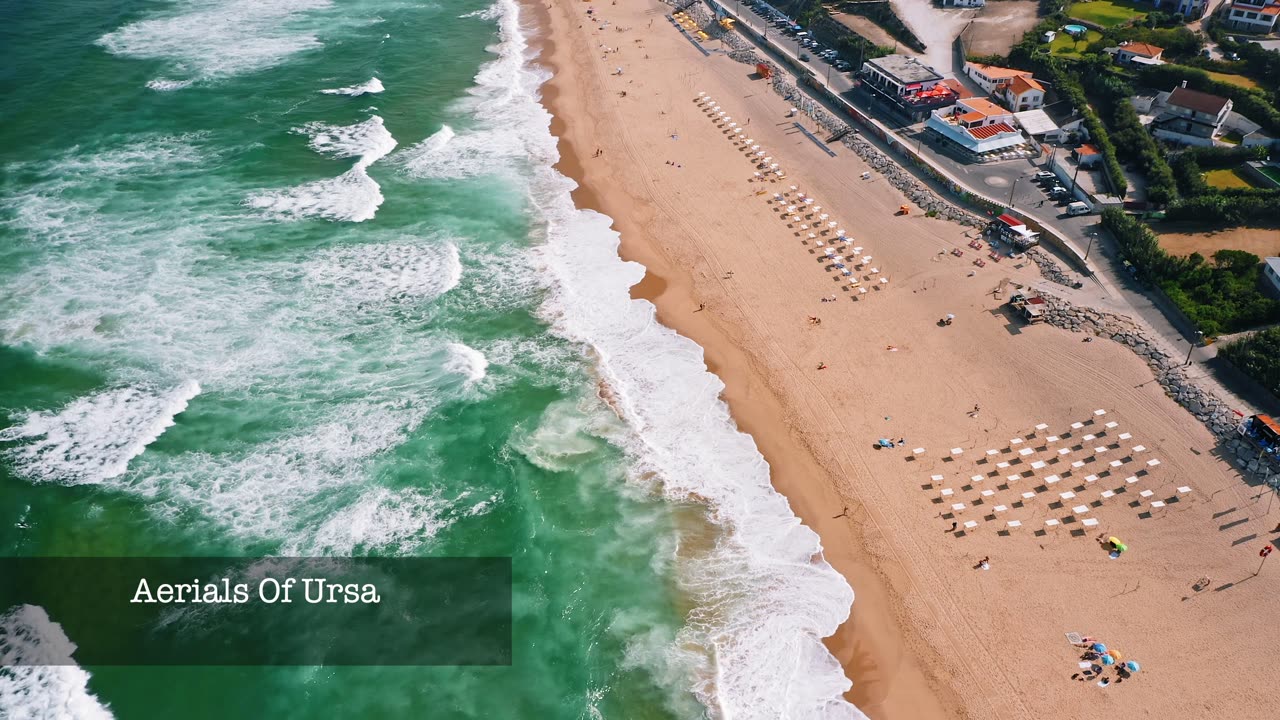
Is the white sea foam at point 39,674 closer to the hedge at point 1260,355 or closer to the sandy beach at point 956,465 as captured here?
the sandy beach at point 956,465

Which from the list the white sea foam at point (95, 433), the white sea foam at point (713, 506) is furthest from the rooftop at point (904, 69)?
the white sea foam at point (95, 433)

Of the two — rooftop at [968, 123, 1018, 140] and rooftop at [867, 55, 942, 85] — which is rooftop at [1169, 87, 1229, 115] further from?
rooftop at [867, 55, 942, 85]

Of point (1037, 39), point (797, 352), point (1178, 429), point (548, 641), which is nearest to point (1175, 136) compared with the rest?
point (1037, 39)

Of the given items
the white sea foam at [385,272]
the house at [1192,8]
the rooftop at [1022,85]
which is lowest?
the white sea foam at [385,272]

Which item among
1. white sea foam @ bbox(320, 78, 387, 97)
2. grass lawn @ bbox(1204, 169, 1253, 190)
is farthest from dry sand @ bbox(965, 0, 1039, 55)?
white sea foam @ bbox(320, 78, 387, 97)

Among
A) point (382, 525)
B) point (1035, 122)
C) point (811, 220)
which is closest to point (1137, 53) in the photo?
point (1035, 122)

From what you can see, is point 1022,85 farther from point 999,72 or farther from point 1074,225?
point 1074,225
